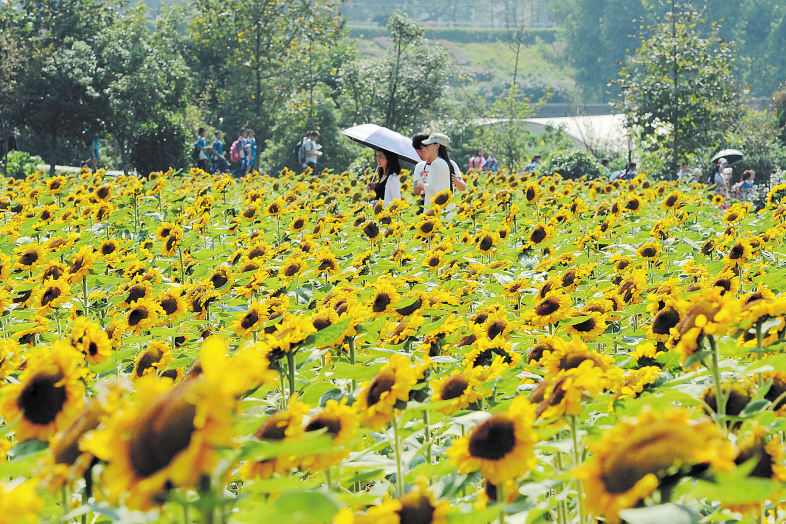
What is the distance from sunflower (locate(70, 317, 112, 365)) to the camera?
7.27ft

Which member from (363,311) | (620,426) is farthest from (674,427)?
(363,311)

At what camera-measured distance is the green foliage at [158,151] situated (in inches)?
706

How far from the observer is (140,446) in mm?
1021

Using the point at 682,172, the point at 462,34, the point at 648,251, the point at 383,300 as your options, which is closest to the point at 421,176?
the point at 648,251

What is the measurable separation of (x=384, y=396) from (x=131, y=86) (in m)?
20.8

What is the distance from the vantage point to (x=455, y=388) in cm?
191

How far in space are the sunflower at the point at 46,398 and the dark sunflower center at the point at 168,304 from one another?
1.85 meters

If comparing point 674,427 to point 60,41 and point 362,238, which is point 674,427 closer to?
point 362,238

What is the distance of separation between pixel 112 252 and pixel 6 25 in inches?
873

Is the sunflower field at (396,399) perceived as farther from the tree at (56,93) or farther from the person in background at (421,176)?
the tree at (56,93)

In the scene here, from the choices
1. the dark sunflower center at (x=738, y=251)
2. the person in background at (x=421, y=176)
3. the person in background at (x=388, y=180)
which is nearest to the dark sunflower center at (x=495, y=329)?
the dark sunflower center at (x=738, y=251)

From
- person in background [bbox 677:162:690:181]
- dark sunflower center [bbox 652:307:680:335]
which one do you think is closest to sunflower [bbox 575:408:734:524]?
dark sunflower center [bbox 652:307:680:335]

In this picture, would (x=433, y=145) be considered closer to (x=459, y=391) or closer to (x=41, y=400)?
(x=459, y=391)

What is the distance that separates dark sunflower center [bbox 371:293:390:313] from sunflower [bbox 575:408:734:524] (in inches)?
63.3
